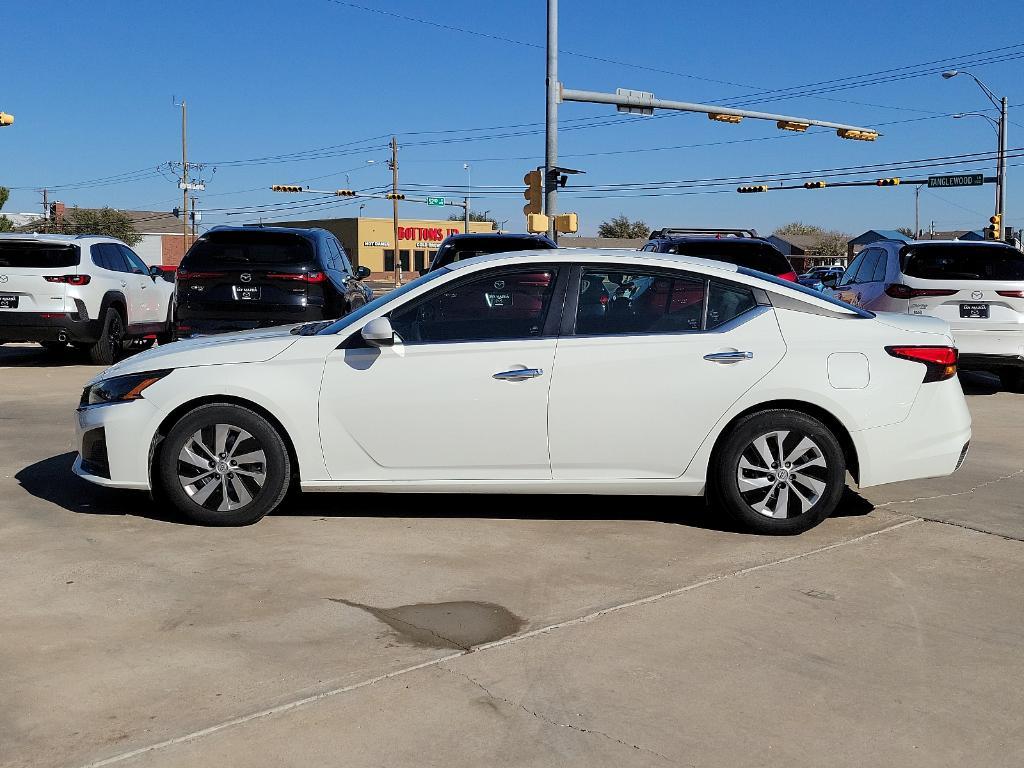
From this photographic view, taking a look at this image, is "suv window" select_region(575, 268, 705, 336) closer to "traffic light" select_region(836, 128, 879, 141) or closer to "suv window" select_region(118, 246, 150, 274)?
"suv window" select_region(118, 246, 150, 274)

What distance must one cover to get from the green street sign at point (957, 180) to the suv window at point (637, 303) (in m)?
37.7

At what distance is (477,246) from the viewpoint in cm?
1789

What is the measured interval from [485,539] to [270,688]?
2223mm

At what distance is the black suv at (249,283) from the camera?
12469 millimetres

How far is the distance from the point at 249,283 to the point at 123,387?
624 centimetres

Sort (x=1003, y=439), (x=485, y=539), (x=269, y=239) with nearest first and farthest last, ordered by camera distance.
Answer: (x=485, y=539) → (x=1003, y=439) → (x=269, y=239)

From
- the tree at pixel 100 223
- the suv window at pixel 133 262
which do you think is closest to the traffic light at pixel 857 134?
the suv window at pixel 133 262

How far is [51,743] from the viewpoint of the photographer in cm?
363

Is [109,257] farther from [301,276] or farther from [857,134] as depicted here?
[857,134]

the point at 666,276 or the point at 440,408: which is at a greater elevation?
the point at 666,276

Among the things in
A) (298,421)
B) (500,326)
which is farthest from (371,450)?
(500,326)

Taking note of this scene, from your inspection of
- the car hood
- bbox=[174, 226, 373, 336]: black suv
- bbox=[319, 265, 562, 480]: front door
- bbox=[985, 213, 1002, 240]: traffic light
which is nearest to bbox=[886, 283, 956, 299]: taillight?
bbox=[174, 226, 373, 336]: black suv

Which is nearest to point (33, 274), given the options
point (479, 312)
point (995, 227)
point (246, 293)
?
point (246, 293)

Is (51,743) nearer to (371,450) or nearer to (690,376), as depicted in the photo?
(371,450)
